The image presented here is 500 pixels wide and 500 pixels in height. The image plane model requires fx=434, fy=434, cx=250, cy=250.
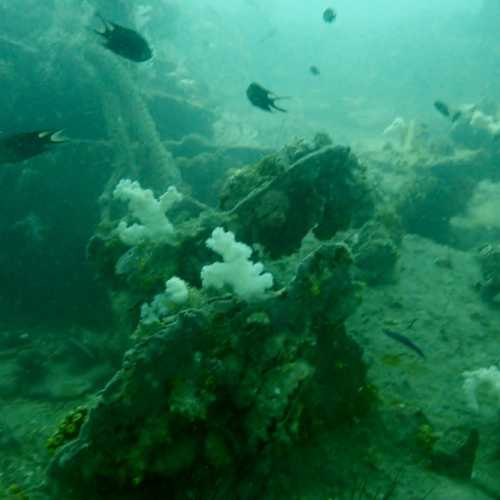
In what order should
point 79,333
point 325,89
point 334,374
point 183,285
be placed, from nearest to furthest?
point 334,374
point 183,285
point 79,333
point 325,89

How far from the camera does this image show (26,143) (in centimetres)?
381

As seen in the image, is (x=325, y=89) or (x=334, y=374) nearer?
(x=334, y=374)

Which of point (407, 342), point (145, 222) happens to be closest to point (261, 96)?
point (145, 222)

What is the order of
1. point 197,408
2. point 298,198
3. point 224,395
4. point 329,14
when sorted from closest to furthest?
point 197,408
point 224,395
point 298,198
point 329,14

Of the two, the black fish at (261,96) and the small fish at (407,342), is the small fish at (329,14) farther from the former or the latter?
the small fish at (407,342)

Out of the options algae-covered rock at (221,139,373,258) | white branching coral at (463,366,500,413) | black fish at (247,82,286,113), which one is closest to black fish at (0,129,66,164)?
algae-covered rock at (221,139,373,258)

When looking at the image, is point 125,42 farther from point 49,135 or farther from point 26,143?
point 26,143

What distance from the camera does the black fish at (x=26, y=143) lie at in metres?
3.76

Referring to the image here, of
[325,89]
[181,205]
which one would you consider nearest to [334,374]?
[181,205]

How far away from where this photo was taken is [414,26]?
38.3 m

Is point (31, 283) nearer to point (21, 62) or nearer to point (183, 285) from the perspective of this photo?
point (183, 285)

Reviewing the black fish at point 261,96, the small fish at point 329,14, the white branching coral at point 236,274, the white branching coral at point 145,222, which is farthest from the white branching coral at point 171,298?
the small fish at point 329,14

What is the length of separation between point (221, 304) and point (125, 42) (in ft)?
10.4

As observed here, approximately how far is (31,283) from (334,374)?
258 inches
